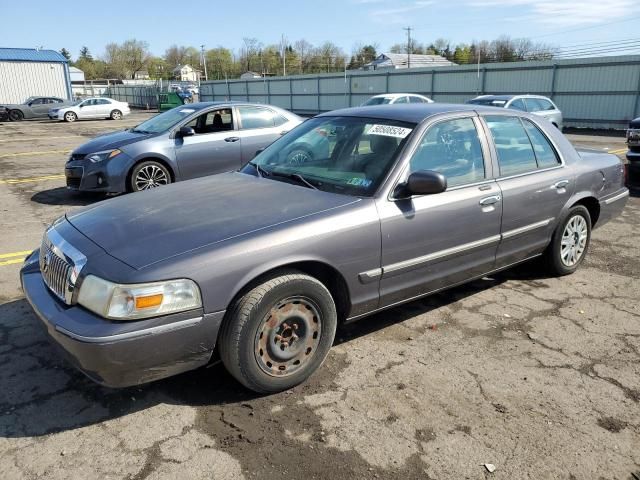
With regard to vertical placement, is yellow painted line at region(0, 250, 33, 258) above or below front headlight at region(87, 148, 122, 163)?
below

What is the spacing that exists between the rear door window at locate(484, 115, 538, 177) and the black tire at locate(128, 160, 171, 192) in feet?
18.1

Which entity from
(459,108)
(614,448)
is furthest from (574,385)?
(459,108)

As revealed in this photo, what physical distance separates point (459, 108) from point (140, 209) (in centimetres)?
252

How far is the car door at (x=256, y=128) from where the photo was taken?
866cm

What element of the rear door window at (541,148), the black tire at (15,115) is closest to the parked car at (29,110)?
the black tire at (15,115)

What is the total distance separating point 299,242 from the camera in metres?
2.97

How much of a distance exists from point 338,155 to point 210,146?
5.00 meters

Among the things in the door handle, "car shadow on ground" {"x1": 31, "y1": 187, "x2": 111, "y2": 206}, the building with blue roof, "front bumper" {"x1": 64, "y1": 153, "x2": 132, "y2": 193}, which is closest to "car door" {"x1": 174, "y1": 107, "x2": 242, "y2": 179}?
"front bumper" {"x1": 64, "y1": 153, "x2": 132, "y2": 193}

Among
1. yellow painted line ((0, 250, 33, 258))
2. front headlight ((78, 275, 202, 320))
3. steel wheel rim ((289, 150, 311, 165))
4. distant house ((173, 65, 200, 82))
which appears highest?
distant house ((173, 65, 200, 82))

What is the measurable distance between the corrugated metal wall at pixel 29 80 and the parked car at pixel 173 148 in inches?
1436

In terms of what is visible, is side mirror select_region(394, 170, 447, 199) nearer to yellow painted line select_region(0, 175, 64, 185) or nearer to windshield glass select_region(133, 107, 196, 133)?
windshield glass select_region(133, 107, 196, 133)

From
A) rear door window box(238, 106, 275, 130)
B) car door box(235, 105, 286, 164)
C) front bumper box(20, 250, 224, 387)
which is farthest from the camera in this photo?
rear door window box(238, 106, 275, 130)

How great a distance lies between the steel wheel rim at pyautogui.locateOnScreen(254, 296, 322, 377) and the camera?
9.64 feet

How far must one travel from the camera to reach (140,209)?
341cm
